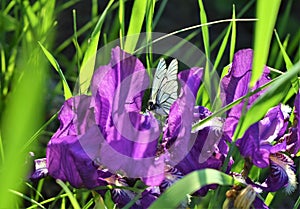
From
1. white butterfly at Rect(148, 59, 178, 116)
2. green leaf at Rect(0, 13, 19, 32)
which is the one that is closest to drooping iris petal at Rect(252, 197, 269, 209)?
white butterfly at Rect(148, 59, 178, 116)

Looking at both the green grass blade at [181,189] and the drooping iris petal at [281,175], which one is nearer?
the green grass blade at [181,189]

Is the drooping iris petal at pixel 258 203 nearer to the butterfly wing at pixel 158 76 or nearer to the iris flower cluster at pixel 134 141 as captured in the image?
the iris flower cluster at pixel 134 141

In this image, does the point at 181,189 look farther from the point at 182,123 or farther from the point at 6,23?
the point at 6,23

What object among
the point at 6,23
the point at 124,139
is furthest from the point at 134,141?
the point at 6,23

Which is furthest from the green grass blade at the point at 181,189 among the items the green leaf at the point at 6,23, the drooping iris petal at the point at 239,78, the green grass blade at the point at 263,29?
the green leaf at the point at 6,23

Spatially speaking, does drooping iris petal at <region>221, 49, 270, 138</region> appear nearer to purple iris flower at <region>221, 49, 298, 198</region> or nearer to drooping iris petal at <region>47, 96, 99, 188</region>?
purple iris flower at <region>221, 49, 298, 198</region>

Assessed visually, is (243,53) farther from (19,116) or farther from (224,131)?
(19,116)
